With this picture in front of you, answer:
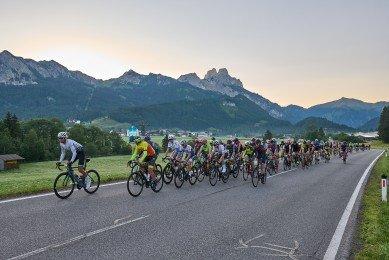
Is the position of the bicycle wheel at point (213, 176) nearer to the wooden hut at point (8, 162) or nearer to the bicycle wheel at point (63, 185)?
the bicycle wheel at point (63, 185)

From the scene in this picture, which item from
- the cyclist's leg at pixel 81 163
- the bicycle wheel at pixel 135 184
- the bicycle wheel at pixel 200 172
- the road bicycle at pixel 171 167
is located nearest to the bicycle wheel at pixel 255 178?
the bicycle wheel at pixel 200 172

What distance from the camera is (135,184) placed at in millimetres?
14406

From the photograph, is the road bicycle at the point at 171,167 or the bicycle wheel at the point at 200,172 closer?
the road bicycle at the point at 171,167

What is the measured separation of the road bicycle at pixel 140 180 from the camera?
1403 centimetres

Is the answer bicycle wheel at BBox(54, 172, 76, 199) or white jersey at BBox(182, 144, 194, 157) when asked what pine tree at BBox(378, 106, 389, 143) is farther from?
bicycle wheel at BBox(54, 172, 76, 199)

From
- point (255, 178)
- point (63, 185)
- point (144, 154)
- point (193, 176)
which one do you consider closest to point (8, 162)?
point (193, 176)

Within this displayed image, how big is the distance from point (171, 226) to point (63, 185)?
17.0ft

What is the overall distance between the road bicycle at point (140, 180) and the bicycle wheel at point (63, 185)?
1909mm

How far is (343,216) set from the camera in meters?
11.4

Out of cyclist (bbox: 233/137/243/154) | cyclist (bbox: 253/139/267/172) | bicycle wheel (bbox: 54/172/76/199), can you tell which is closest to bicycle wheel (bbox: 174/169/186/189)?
cyclist (bbox: 253/139/267/172)

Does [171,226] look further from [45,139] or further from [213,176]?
[45,139]

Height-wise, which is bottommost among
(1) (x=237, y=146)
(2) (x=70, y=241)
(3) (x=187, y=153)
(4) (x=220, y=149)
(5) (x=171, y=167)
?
(2) (x=70, y=241)

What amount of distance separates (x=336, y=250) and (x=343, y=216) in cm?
381

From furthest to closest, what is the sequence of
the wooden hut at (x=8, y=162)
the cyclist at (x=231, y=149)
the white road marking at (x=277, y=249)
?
the wooden hut at (x=8, y=162)
the cyclist at (x=231, y=149)
the white road marking at (x=277, y=249)
